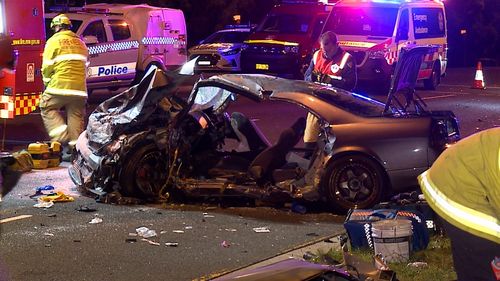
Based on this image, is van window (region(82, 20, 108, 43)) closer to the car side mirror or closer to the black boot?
the car side mirror

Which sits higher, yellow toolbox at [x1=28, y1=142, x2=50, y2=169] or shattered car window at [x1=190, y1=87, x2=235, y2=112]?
shattered car window at [x1=190, y1=87, x2=235, y2=112]

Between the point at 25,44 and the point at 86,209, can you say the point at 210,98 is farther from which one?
the point at 25,44

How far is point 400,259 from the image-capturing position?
20.4 feet

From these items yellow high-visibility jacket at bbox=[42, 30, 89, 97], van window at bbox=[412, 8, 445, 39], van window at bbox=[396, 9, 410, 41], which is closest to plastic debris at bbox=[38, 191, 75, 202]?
yellow high-visibility jacket at bbox=[42, 30, 89, 97]

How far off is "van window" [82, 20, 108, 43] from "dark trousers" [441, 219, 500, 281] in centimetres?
1592

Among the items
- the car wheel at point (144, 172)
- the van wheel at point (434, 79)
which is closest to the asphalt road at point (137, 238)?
the car wheel at point (144, 172)

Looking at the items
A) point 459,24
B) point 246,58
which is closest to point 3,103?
point 246,58

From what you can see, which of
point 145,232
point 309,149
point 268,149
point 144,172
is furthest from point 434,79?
point 145,232

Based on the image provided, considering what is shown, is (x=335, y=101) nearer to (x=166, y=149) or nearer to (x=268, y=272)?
(x=166, y=149)

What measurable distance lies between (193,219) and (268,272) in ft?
13.5

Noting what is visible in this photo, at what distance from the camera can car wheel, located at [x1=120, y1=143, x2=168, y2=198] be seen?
8.34m

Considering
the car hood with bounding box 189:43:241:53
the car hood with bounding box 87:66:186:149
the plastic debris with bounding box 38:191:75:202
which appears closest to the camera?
the car hood with bounding box 87:66:186:149

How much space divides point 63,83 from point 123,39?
7.97 m

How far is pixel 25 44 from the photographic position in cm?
1234
